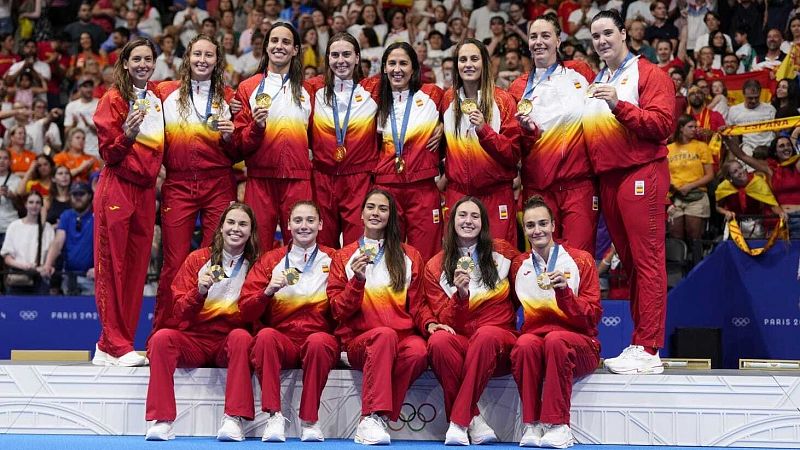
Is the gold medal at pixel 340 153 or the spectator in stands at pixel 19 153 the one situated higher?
the spectator in stands at pixel 19 153

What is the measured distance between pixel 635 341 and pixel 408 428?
1458mm

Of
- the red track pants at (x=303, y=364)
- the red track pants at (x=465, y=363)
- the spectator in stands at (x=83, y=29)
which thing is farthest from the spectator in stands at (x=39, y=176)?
the red track pants at (x=465, y=363)

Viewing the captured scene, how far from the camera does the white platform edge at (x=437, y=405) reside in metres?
6.32

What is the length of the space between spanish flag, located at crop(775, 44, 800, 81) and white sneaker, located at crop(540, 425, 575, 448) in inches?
244

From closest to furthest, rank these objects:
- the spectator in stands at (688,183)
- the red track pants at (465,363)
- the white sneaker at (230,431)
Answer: the red track pants at (465,363), the white sneaker at (230,431), the spectator in stands at (688,183)

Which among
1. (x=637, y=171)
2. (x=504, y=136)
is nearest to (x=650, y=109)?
(x=637, y=171)

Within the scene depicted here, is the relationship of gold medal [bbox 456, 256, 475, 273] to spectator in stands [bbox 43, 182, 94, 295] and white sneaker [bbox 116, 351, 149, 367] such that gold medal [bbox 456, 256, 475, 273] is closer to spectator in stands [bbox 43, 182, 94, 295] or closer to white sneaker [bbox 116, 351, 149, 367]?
white sneaker [bbox 116, 351, 149, 367]

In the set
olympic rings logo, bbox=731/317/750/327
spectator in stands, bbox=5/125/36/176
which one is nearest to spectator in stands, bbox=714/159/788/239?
olympic rings logo, bbox=731/317/750/327

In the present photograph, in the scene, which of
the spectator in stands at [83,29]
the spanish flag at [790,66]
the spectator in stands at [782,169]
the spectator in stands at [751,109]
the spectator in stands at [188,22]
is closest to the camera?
the spectator in stands at [782,169]

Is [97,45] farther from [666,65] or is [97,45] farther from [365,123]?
[365,123]

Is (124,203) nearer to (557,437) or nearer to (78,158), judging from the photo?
(557,437)

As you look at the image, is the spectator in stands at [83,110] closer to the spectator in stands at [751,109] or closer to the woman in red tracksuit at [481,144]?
the woman in red tracksuit at [481,144]

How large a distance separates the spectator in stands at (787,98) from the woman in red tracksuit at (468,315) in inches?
192

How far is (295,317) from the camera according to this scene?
266 inches
